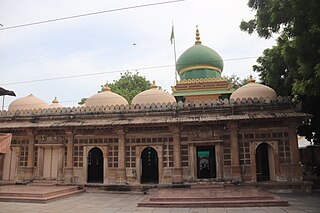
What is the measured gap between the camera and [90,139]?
49.3 ft

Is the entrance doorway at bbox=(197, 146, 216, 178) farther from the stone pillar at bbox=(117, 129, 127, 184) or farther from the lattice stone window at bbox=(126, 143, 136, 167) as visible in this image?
the stone pillar at bbox=(117, 129, 127, 184)

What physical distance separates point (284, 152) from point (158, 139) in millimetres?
6093

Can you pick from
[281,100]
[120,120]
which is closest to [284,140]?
[281,100]

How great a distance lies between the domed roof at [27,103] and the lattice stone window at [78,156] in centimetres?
542

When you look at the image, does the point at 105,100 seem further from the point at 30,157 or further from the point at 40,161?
the point at 30,157

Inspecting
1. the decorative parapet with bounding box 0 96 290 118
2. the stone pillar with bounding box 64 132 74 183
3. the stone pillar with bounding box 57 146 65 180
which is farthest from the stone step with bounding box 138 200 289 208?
the stone pillar with bounding box 57 146 65 180

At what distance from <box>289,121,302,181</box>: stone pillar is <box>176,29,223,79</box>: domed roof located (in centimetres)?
801

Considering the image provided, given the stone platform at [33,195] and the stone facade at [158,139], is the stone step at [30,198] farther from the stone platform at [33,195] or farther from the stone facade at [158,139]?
the stone facade at [158,139]

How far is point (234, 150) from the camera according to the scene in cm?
1340

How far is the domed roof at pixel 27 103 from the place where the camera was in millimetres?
18344

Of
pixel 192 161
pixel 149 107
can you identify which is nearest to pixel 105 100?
pixel 149 107

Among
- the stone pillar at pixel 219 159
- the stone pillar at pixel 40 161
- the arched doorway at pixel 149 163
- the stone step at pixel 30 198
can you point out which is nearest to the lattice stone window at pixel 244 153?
the stone pillar at pixel 219 159

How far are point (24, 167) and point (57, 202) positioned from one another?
5.41 meters

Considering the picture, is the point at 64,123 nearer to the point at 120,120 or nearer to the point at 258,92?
the point at 120,120
